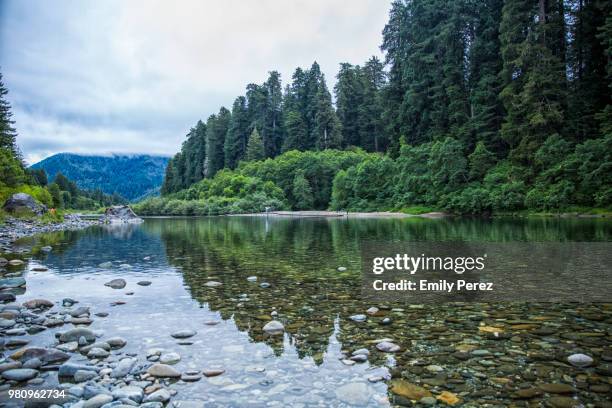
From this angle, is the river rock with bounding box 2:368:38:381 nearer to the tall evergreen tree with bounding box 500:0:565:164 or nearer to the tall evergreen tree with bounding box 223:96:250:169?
the tall evergreen tree with bounding box 500:0:565:164

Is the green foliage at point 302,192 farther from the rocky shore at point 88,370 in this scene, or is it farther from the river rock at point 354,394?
the river rock at point 354,394

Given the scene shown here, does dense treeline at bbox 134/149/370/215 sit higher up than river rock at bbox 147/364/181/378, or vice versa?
dense treeline at bbox 134/149/370/215

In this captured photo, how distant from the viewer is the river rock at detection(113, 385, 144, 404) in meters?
3.75

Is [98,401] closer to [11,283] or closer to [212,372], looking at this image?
[212,372]

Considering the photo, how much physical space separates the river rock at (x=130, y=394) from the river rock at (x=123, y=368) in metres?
0.45

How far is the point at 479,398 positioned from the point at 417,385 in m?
0.59

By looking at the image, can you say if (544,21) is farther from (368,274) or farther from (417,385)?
(417,385)

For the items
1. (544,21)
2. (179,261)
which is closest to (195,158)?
(544,21)

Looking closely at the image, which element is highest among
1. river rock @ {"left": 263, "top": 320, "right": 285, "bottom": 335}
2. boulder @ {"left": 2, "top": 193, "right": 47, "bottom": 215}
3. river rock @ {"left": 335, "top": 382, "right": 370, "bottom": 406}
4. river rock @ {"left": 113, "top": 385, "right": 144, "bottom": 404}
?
boulder @ {"left": 2, "top": 193, "right": 47, "bottom": 215}

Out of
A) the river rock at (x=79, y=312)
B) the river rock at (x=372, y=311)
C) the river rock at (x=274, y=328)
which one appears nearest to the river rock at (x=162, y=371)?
the river rock at (x=274, y=328)

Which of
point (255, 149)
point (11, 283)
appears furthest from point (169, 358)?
point (255, 149)

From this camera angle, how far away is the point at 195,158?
370ft

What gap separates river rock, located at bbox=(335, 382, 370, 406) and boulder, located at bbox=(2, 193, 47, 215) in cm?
3795

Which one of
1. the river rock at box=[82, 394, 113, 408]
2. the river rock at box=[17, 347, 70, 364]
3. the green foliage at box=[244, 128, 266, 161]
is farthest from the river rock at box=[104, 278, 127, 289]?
the green foliage at box=[244, 128, 266, 161]
